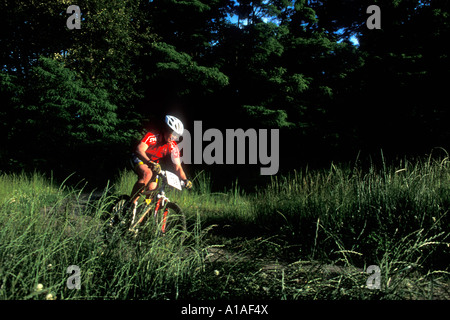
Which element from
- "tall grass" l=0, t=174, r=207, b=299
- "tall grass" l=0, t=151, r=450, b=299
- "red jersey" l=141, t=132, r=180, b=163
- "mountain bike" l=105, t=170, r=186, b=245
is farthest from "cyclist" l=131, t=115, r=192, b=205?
"tall grass" l=0, t=174, r=207, b=299

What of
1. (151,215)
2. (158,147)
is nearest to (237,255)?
(151,215)

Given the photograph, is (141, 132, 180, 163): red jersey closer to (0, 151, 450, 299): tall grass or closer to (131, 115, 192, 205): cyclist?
(131, 115, 192, 205): cyclist

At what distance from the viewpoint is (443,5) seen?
13805 mm

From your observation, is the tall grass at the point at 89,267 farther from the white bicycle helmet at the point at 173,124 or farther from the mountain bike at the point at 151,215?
the white bicycle helmet at the point at 173,124

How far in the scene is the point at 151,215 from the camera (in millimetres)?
3527

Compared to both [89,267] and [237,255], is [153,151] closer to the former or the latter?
[237,255]

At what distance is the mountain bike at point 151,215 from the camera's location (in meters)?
3.14

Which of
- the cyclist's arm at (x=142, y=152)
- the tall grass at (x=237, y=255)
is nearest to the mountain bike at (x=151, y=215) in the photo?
the tall grass at (x=237, y=255)

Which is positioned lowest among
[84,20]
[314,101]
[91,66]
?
[314,101]

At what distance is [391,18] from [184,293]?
16.1 m

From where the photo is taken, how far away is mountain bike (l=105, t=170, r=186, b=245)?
10.3ft

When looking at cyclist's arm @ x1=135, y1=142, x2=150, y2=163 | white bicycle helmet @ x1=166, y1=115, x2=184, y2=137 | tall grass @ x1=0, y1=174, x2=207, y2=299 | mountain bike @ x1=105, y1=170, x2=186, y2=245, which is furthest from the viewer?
cyclist's arm @ x1=135, y1=142, x2=150, y2=163
